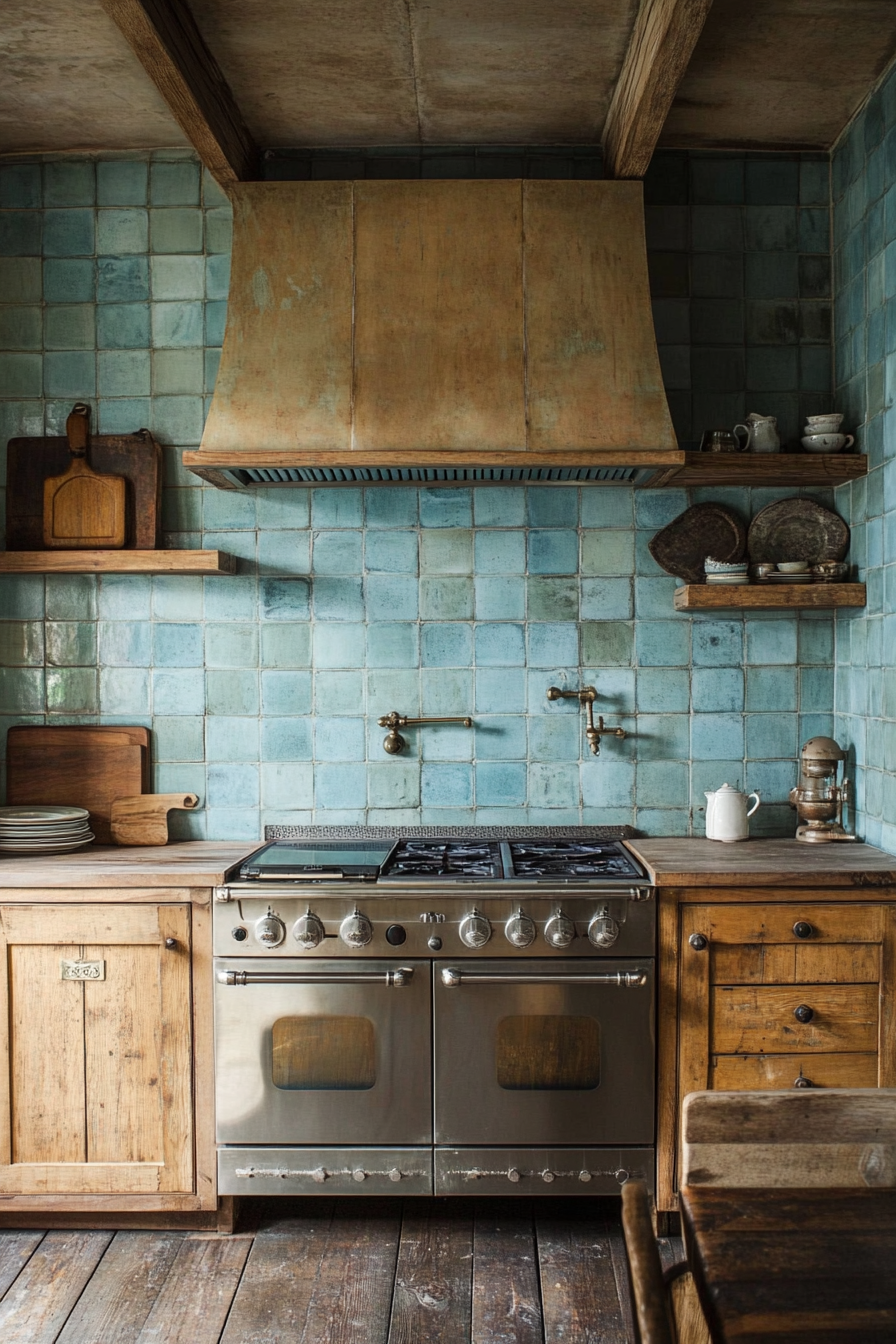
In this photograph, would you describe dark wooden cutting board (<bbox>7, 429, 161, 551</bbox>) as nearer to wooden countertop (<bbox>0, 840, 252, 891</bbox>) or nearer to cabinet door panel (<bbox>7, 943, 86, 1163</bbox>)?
wooden countertop (<bbox>0, 840, 252, 891</bbox>)

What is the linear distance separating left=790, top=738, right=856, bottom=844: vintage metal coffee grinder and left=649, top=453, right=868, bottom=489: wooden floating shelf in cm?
74

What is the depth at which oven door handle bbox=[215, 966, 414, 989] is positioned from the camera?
239 centimetres

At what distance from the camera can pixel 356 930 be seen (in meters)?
2.36

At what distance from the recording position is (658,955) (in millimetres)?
2410

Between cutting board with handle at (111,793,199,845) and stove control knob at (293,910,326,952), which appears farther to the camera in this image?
cutting board with handle at (111,793,199,845)

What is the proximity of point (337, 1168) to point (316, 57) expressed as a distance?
2.70 metres

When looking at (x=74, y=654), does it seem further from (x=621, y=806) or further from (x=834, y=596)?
(x=834, y=596)

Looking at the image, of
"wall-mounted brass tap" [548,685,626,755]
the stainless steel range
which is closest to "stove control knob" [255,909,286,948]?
the stainless steel range

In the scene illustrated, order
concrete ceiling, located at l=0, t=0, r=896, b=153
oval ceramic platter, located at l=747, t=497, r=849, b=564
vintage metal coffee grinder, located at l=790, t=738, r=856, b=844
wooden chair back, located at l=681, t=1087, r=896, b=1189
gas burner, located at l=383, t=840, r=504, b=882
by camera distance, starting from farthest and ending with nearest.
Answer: oval ceramic platter, located at l=747, t=497, r=849, b=564 → vintage metal coffee grinder, located at l=790, t=738, r=856, b=844 → gas burner, located at l=383, t=840, r=504, b=882 → concrete ceiling, located at l=0, t=0, r=896, b=153 → wooden chair back, located at l=681, t=1087, r=896, b=1189

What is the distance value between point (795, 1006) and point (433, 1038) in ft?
2.85

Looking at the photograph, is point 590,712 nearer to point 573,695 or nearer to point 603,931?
point 573,695

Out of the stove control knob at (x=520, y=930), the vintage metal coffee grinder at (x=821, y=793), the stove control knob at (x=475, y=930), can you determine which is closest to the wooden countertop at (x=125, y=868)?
the stove control knob at (x=475, y=930)

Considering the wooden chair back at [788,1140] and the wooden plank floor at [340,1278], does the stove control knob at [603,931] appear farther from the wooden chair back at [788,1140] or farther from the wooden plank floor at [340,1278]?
the wooden chair back at [788,1140]

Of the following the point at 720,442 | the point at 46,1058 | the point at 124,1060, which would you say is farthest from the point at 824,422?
the point at 46,1058
